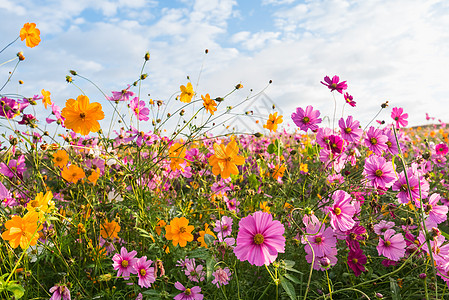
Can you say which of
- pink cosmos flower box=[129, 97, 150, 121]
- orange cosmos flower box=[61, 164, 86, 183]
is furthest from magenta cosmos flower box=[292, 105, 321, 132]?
orange cosmos flower box=[61, 164, 86, 183]

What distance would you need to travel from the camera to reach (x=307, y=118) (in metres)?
1.62

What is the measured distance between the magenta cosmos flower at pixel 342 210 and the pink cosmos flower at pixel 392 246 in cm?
30

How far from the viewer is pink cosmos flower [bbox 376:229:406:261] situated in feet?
4.44

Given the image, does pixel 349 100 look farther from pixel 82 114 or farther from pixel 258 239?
pixel 82 114

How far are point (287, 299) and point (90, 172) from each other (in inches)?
38.3

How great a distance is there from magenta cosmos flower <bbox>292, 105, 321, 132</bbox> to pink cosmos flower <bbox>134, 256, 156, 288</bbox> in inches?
36.5

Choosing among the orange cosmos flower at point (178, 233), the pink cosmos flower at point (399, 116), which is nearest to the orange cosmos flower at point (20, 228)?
the orange cosmos flower at point (178, 233)

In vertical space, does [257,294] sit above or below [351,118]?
below

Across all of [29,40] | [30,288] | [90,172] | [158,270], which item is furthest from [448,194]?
[29,40]

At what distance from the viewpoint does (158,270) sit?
3.84 feet

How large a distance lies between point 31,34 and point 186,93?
791 millimetres

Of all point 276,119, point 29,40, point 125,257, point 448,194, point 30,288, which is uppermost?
point 29,40

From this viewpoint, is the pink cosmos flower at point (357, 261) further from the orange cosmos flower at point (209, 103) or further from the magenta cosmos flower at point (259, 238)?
the orange cosmos flower at point (209, 103)

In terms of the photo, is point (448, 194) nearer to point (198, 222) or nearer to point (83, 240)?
point (198, 222)
